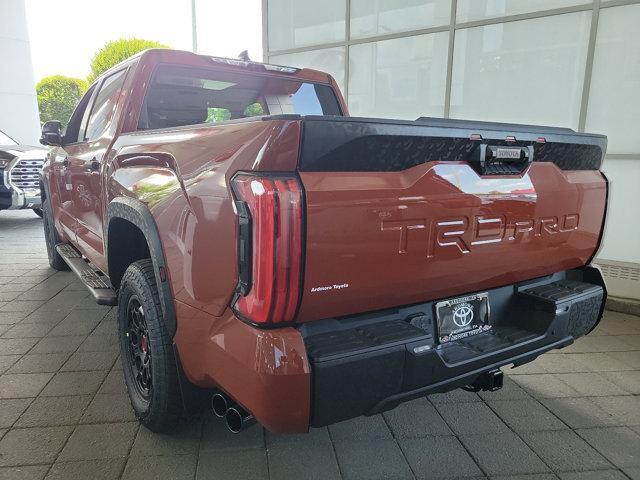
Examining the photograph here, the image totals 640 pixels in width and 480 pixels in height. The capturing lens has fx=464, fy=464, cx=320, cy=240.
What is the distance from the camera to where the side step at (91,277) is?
9.11 ft

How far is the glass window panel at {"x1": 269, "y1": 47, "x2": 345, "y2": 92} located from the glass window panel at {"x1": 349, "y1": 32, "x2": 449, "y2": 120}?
7.3 inches

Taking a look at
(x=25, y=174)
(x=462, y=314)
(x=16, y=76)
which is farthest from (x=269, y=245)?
(x=16, y=76)

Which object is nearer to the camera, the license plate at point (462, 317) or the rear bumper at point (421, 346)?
the rear bumper at point (421, 346)

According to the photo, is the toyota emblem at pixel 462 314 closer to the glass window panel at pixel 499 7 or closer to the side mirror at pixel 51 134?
the side mirror at pixel 51 134

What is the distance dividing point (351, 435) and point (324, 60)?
19.2 ft

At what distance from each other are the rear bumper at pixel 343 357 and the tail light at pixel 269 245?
9 centimetres

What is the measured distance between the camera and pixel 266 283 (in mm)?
1416

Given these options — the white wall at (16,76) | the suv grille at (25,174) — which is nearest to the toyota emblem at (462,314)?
the suv grille at (25,174)

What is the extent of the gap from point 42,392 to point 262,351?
2.00 meters

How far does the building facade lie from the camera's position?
4.45 meters

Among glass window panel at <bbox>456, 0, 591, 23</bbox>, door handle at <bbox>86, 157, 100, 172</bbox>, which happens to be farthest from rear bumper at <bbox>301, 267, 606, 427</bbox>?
glass window panel at <bbox>456, 0, 591, 23</bbox>

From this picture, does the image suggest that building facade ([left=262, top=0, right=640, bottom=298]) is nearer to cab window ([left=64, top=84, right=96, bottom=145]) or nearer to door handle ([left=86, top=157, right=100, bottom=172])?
door handle ([left=86, top=157, right=100, bottom=172])

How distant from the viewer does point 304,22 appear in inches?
276

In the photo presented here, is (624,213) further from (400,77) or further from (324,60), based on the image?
(324,60)
